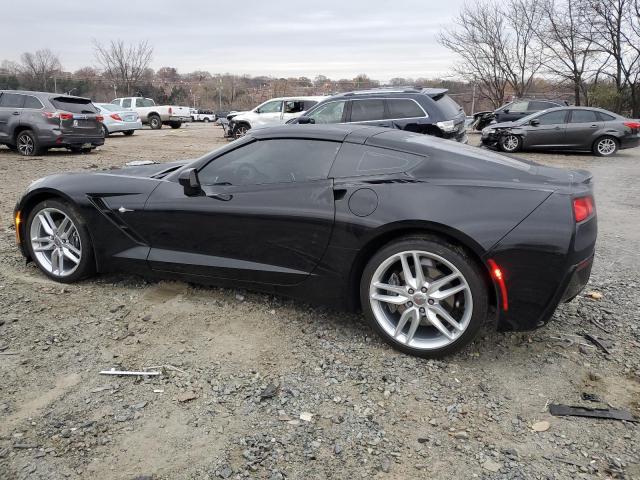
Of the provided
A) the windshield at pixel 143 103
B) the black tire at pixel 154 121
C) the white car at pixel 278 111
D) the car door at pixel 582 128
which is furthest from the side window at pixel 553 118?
the windshield at pixel 143 103

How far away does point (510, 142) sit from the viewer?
14414mm

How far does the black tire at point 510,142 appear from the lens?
47.0 feet

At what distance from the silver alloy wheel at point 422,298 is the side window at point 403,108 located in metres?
7.20

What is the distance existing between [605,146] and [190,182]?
45.5 feet

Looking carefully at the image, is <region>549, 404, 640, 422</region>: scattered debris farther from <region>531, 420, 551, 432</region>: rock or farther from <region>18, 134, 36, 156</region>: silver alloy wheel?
<region>18, 134, 36, 156</region>: silver alloy wheel

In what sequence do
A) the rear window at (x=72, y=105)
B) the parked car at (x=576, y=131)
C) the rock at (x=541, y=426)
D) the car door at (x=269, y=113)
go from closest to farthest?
the rock at (x=541, y=426) < the rear window at (x=72, y=105) < the parked car at (x=576, y=131) < the car door at (x=269, y=113)

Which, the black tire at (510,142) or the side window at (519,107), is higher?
the side window at (519,107)

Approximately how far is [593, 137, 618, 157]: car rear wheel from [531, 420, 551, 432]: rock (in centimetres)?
1376

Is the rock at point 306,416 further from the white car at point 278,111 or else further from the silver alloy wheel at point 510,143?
the white car at point 278,111

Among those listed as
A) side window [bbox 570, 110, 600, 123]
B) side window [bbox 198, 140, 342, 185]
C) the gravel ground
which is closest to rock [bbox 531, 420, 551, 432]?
the gravel ground

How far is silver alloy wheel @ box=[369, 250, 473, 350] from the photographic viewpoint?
2.94m

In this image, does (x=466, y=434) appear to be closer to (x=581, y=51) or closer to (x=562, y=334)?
(x=562, y=334)

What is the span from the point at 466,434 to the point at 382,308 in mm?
936

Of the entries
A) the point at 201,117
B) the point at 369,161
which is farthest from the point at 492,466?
the point at 201,117
